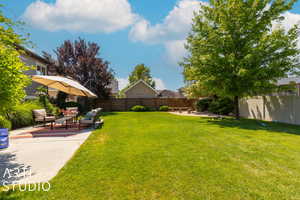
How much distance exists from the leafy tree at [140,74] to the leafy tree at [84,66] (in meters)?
31.9

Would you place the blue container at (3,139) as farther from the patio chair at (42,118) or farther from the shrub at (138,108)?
the shrub at (138,108)

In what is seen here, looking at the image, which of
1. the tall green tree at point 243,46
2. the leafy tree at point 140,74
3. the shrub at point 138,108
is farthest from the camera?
the leafy tree at point 140,74

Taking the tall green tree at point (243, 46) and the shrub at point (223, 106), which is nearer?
the tall green tree at point (243, 46)

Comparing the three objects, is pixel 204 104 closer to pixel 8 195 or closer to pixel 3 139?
pixel 3 139

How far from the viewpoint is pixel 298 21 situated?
387 inches

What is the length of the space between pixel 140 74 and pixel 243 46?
145 feet

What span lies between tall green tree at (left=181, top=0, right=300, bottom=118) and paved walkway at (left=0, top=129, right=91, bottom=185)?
953cm

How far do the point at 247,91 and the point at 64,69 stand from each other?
62.8ft

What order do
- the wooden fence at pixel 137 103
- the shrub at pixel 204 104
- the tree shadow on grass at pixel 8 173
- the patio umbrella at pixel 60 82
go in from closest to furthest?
1. the tree shadow on grass at pixel 8 173
2. the patio umbrella at pixel 60 82
3. the shrub at pixel 204 104
4. the wooden fence at pixel 137 103

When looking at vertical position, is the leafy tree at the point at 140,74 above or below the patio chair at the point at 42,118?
above

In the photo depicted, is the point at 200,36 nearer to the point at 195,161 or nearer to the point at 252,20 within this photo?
the point at 252,20

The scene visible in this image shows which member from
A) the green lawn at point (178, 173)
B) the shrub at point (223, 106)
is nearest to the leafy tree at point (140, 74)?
the shrub at point (223, 106)

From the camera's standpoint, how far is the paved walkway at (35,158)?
3.34 meters

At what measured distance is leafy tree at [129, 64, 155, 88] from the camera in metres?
53.5
